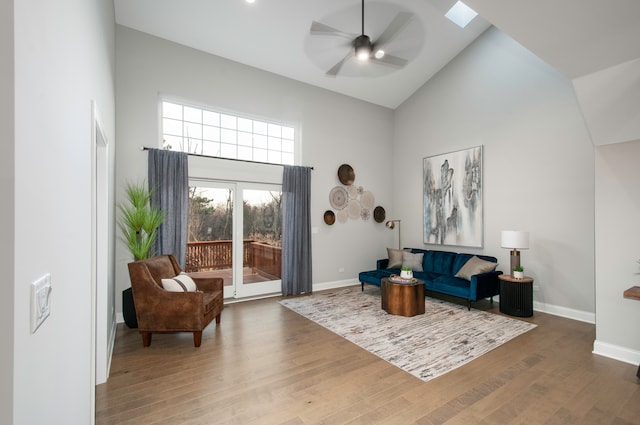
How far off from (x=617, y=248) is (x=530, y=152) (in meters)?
2.19

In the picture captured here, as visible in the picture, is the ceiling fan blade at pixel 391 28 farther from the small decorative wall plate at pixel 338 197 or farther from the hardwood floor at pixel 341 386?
the hardwood floor at pixel 341 386

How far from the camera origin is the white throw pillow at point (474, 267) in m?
4.80

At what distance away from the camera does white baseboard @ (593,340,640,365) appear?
297 cm

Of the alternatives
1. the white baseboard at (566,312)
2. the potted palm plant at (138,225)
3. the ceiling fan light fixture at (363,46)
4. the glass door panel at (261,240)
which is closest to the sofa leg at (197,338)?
the potted palm plant at (138,225)

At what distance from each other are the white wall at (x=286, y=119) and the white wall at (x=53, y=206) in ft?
8.86

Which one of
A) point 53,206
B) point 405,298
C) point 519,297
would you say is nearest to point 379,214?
point 405,298

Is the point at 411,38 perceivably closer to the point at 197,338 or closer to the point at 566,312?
the point at 566,312

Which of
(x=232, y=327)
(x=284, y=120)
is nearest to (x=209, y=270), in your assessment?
(x=232, y=327)

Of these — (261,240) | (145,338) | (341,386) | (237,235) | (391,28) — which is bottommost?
(341,386)

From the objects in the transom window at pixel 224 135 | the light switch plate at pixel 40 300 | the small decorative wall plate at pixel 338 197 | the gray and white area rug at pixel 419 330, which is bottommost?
the gray and white area rug at pixel 419 330

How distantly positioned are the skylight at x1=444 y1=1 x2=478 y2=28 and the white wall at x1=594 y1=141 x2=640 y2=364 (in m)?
3.16

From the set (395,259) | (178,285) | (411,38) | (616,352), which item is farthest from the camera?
(395,259)

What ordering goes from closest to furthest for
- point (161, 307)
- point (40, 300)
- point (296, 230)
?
1. point (40, 300)
2. point (161, 307)
3. point (296, 230)

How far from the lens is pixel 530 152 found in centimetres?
480
